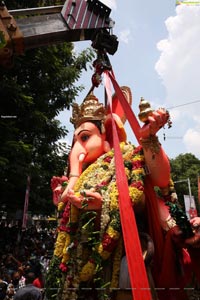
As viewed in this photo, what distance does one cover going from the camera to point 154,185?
12.6ft

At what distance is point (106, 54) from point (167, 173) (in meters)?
1.54

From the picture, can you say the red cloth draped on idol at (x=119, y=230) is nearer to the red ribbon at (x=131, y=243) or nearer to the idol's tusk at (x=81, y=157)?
the red ribbon at (x=131, y=243)

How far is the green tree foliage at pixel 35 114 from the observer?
8018mm

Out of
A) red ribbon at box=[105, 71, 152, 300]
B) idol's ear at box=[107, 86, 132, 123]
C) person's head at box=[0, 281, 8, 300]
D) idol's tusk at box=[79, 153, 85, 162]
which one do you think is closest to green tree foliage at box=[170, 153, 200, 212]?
person's head at box=[0, 281, 8, 300]

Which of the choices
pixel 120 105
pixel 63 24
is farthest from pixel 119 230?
pixel 63 24

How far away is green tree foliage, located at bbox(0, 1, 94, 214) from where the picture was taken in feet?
26.3

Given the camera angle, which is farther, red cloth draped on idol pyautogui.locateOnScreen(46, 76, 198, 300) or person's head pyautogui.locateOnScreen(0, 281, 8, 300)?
person's head pyautogui.locateOnScreen(0, 281, 8, 300)

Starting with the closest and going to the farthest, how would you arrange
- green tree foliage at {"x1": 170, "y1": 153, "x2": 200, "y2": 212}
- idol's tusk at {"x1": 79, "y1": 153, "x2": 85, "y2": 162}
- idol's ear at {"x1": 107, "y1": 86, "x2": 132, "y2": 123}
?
idol's tusk at {"x1": 79, "y1": 153, "x2": 85, "y2": 162}, idol's ear at {"x1": 107, "y1": 86, "x2": 132, "y2": 123}, green tree foliage at {"x1": 170, "y1": 153, "x2": 200, "y2": 212}

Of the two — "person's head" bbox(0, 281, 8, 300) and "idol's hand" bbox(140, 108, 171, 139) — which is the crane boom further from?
"person's head" bbox(0, 281, 8, 300)

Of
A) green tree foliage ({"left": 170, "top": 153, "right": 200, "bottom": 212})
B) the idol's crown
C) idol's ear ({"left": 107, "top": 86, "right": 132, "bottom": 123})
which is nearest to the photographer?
the idol's crown

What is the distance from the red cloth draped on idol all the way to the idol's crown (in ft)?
2.46

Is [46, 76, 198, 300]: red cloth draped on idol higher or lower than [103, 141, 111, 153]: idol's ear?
lower

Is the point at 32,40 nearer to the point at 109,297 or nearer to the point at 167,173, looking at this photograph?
the point at 167,173

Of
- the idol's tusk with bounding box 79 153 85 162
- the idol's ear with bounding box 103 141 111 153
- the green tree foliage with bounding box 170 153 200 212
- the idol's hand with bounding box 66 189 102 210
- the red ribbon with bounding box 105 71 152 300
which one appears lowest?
the red ribbon with bounding box 105 71 152 300
